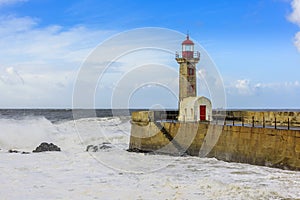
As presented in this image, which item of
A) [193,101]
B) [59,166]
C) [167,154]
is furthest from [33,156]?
[193,101]

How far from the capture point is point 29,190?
27.9 feet

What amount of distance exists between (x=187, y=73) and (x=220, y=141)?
6994 millimetres

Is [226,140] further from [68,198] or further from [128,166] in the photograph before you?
[68,198]

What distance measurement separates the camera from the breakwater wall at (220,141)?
35.5 ft

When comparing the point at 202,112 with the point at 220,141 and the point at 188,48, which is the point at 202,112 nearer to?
the point at 188,48

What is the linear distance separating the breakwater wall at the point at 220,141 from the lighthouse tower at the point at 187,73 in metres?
2.97

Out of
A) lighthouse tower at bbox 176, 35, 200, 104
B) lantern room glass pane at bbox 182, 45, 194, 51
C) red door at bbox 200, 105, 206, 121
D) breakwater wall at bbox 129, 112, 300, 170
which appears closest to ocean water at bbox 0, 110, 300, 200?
breakwater wall at bbox 129, 112, 300, 170

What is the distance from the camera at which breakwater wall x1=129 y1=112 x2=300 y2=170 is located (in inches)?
426

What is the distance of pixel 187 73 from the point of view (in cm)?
2011

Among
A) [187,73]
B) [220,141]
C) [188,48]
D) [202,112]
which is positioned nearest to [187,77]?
[187,73]

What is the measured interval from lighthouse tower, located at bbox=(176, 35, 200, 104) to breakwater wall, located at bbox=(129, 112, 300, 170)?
297 centimetres

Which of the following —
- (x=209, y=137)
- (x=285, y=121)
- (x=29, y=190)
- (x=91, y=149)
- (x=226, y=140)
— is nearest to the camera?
(x=29, y=190)

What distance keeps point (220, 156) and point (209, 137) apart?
39.6 inches

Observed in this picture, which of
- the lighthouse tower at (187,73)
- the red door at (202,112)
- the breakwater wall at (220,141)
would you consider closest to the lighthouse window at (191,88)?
the lighthouse tower at (187,73)
